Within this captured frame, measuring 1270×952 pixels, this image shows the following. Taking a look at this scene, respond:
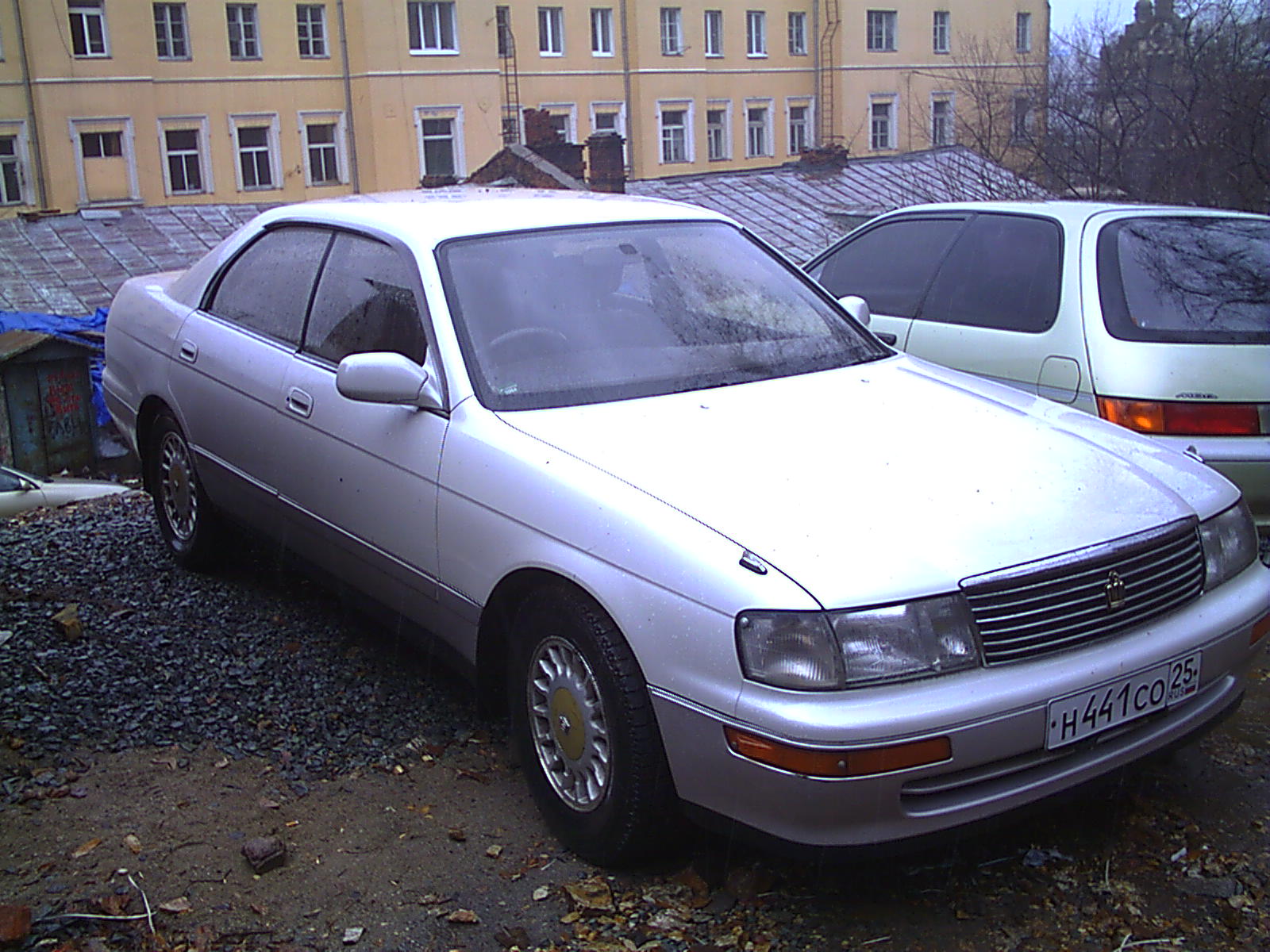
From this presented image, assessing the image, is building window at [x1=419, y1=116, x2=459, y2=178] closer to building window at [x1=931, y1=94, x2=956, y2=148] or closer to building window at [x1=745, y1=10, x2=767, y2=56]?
building window at [x1=745, y1=10, x2=767, y2=56]

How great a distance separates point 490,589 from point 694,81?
164ft

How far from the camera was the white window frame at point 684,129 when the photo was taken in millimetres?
50500

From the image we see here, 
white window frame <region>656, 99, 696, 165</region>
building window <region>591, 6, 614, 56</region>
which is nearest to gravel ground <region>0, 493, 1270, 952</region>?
building window <region>591, 6, 614, 56</region>

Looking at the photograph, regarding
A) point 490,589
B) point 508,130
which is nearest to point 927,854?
point 490,589

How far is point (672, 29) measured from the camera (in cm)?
5028

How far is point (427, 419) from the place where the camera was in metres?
3.86

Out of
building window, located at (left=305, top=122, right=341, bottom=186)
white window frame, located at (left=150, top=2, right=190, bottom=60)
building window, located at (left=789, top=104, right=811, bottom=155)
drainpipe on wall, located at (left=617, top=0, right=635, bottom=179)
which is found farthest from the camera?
building window, located at (left=789, top=104, right=811, bottom=155)

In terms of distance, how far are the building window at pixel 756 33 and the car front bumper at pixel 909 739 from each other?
52.8 meters

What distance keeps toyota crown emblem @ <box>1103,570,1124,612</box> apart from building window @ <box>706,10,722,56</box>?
5128 centimetres

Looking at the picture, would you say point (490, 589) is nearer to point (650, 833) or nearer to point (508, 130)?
point (650, 833)

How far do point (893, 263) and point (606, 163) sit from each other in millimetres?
22268

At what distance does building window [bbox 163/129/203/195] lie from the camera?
1623 inches

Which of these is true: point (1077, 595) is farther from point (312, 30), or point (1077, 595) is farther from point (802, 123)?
point (802, 123)

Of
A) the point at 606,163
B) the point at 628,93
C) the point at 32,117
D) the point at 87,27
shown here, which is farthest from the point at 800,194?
the point at 32,117
